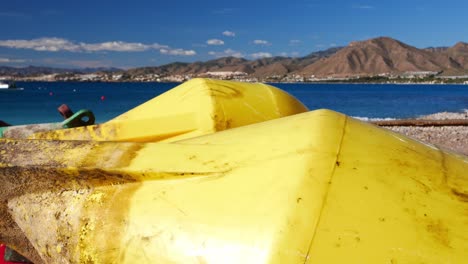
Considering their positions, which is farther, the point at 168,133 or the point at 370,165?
the point at 168,133

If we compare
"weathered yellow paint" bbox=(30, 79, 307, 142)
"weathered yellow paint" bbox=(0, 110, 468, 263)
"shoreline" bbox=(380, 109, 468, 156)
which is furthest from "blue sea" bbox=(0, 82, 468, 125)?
"weathered yellow paint" bbox=(0, 110, 468, 263)

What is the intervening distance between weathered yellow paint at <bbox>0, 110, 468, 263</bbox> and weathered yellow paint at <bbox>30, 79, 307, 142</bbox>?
0.87 metres

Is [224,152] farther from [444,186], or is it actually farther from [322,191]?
[444,186]

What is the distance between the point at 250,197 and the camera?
1.40 meters

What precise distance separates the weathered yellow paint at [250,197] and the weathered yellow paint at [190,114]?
865 mm

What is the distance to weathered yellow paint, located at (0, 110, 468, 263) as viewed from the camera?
1305 millimetres

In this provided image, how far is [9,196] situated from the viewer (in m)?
1.71

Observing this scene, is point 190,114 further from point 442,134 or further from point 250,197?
point 442,134

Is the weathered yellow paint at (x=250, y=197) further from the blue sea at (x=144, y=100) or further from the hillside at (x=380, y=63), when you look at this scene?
the hillside at (x=380, y=63)

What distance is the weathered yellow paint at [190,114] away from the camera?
8.70 feet

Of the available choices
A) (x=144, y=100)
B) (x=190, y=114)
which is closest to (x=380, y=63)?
(x=144, y=100)

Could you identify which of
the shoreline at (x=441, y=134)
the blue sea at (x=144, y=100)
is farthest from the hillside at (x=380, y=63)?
the shoreline at (x=441, y=134)

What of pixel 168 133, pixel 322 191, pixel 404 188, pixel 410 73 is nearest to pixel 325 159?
pixel 322 191

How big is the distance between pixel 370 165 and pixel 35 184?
1.14 metres
